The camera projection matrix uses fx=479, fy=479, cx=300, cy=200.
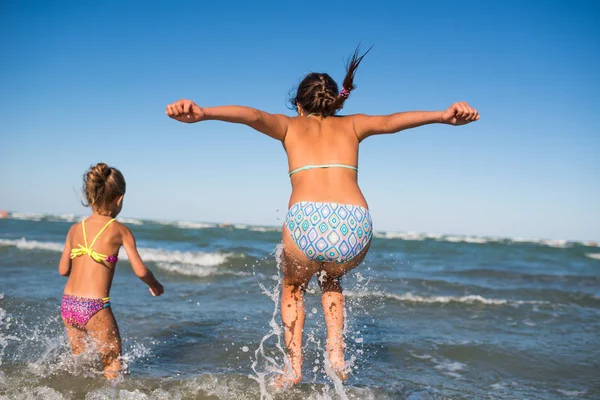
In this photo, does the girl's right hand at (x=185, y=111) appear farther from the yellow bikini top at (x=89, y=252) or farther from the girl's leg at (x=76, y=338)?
the girl's leg at (x=76, y=338)

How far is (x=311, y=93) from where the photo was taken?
292cm

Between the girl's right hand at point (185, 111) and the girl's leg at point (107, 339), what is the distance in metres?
1.78

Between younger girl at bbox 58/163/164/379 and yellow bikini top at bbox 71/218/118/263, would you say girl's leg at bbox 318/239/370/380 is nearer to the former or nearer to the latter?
younger girl at bbox 58/163/164/379

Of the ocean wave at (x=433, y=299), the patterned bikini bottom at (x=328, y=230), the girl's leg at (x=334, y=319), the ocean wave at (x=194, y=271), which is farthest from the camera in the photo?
the ocean wave at (x=194, y=271)

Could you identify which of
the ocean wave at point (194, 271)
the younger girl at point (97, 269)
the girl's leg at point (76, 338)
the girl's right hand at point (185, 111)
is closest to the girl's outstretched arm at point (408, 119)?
the girl's right hand at point (185, 111)

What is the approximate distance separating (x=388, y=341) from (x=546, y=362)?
1635 millimetres

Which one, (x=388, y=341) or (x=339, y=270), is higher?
(x=339, y=270)

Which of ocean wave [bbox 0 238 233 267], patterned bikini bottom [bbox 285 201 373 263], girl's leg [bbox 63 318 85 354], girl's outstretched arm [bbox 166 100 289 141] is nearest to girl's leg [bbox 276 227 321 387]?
patterned bikini bottom [bbox 285 201 373 263]

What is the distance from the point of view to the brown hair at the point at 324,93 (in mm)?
2875

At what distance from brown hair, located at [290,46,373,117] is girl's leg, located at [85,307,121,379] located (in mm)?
2014

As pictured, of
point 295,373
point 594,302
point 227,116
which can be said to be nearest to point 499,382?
point 295,373

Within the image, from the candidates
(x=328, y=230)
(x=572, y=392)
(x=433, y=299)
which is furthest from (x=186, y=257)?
(x=328, y=230)

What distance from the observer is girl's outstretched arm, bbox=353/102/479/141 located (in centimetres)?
262

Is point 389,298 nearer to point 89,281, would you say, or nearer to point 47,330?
point 47,330
